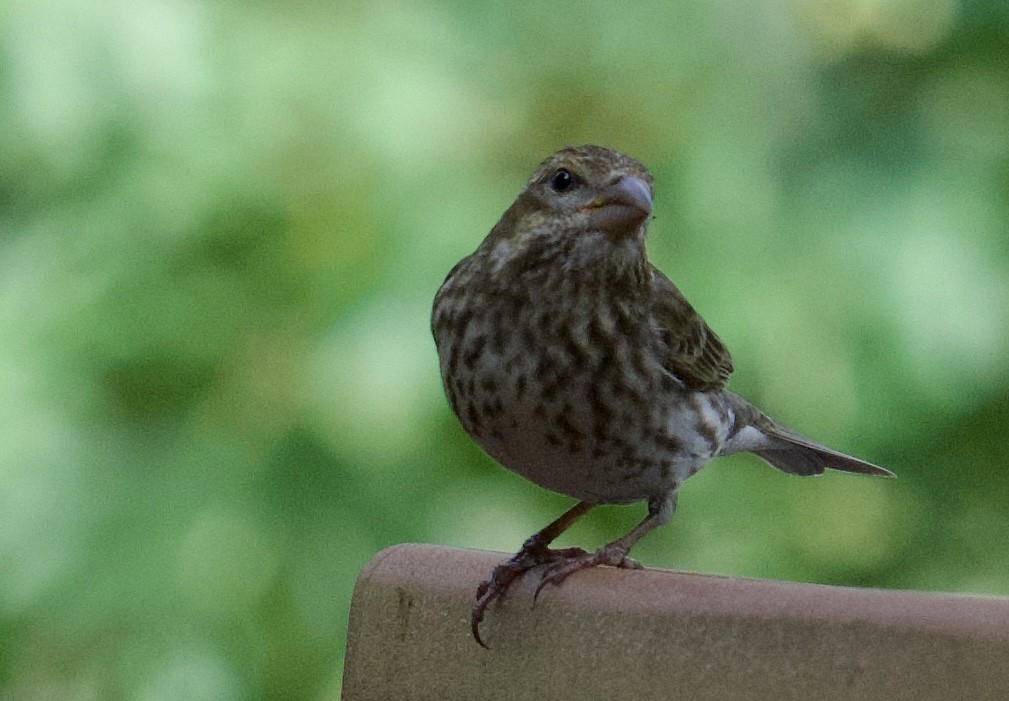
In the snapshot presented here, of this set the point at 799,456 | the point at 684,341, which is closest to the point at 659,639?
the point at 684,341

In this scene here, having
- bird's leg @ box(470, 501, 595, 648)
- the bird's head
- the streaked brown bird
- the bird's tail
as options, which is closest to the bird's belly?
the streaked brown bird

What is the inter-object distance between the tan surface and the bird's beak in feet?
2.09

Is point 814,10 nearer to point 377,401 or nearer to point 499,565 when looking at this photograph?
point 377,401

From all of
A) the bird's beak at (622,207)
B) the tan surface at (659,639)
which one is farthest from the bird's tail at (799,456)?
the tan surface at (659,639)

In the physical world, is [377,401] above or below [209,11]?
below

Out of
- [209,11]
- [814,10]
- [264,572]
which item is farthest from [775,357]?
[209,11]

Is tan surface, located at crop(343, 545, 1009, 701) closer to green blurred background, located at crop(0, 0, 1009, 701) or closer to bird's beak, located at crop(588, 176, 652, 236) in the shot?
bird's beak, located at crop(588, 176, 652, 236)

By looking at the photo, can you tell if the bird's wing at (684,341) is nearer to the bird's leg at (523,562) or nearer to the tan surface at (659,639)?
the bird's leg at (523,562)

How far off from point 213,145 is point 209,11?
0.99ft

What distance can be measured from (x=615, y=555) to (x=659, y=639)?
2.93 ft

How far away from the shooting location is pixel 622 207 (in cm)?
311

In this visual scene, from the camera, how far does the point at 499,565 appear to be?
9.27ft

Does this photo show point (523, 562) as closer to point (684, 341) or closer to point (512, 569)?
point (512, 569)

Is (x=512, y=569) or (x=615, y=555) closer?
(x=512, y=569)
